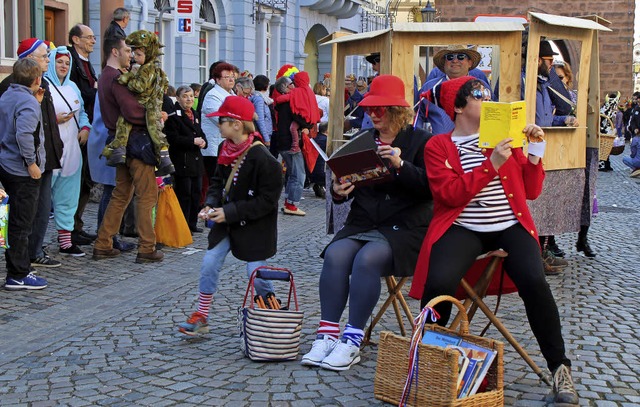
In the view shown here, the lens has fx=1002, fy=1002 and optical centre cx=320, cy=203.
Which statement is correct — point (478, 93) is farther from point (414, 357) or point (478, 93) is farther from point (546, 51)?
point (546, 51)

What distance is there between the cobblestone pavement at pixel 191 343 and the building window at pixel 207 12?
1527cm

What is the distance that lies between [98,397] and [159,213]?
202 inches

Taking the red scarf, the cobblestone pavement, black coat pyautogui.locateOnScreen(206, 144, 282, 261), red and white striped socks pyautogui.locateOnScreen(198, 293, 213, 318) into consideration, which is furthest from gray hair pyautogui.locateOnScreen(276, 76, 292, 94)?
red and white striped socks pyautogui.locateOnScreen(198, 293, 213, 318)

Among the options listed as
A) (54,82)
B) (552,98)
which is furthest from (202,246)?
(552,98)

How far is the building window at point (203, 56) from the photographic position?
79.6 ft

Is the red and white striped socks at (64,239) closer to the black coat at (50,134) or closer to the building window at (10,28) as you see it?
the black coat at (50,134)

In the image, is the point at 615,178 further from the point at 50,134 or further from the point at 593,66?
the point at 50,134

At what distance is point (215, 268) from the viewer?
640cm

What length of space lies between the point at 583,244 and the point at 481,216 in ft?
16.4

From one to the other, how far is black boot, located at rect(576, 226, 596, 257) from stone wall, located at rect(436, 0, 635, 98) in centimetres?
2865

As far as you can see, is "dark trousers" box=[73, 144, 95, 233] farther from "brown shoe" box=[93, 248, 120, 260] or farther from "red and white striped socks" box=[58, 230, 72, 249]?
"brown shoe" box=[93, 248, 120, 260]

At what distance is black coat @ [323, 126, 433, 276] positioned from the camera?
5.82 meters

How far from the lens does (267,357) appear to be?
231 inches

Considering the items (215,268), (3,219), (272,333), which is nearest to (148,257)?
(3,219)
